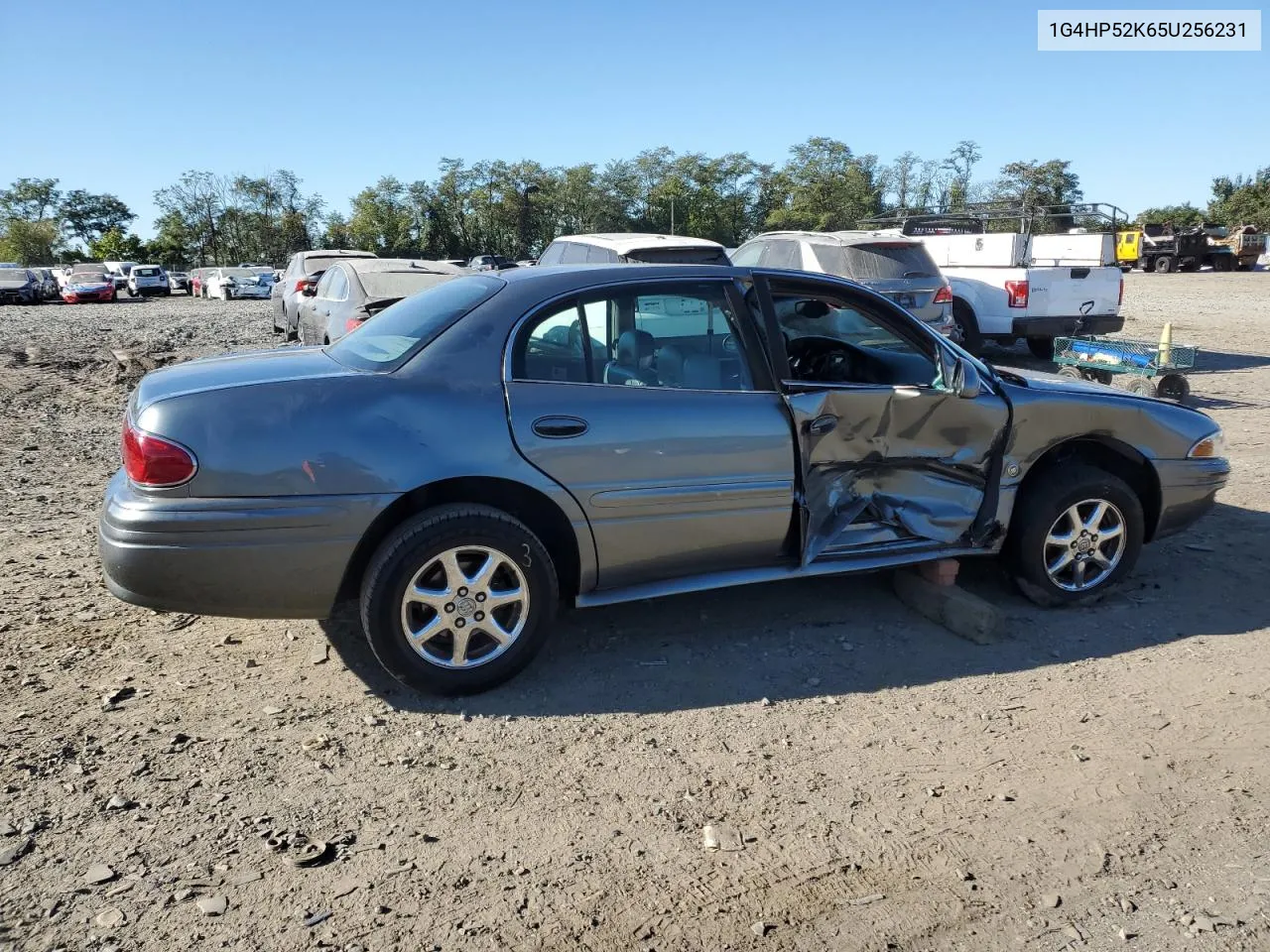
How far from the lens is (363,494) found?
3.70 metres

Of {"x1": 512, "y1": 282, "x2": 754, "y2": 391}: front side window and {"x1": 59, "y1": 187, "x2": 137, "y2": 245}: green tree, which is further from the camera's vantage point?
{"x1": 59, "y1": 187, "x2": 137, "y2": 245}: green tree

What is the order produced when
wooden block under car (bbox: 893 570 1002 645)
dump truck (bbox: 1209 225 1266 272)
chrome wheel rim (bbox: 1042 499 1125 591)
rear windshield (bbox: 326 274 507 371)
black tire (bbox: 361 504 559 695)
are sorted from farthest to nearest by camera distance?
dump truck (bbox: 1209 225 1266 272)
chrome wheel rim (bbox: 1042 499 1125 591)
wooden block under car (bbox: 893 570 1002 645)
rear windshield (bbox: 326 274 507 371)
black tire (bbox: 361 504 559 695)

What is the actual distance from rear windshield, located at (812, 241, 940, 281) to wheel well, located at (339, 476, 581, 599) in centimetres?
829

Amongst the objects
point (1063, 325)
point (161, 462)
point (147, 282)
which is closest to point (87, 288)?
point (147, 282)

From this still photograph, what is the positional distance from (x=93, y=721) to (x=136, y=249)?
7871 centimetres

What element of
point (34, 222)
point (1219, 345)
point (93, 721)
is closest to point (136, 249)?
point (34, 222)

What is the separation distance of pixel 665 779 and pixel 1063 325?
1180cm

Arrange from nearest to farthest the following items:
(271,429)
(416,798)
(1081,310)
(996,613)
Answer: (416,798)
(271,429)
(996,613)
(1081,310)

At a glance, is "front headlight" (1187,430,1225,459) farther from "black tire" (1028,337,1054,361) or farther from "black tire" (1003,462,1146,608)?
"black tire" (1028,337,1054,361)

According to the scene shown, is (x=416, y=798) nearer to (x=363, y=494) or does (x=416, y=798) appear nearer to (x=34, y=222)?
(x=363, y=494)

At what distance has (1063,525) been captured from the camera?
4.88m

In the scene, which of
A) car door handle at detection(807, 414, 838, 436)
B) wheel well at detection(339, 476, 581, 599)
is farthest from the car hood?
car door handle at detection(807, 414, 838, 436)

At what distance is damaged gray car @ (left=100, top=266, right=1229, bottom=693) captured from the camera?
12.0 feet

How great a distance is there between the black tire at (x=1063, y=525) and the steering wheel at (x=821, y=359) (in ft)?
3.70
